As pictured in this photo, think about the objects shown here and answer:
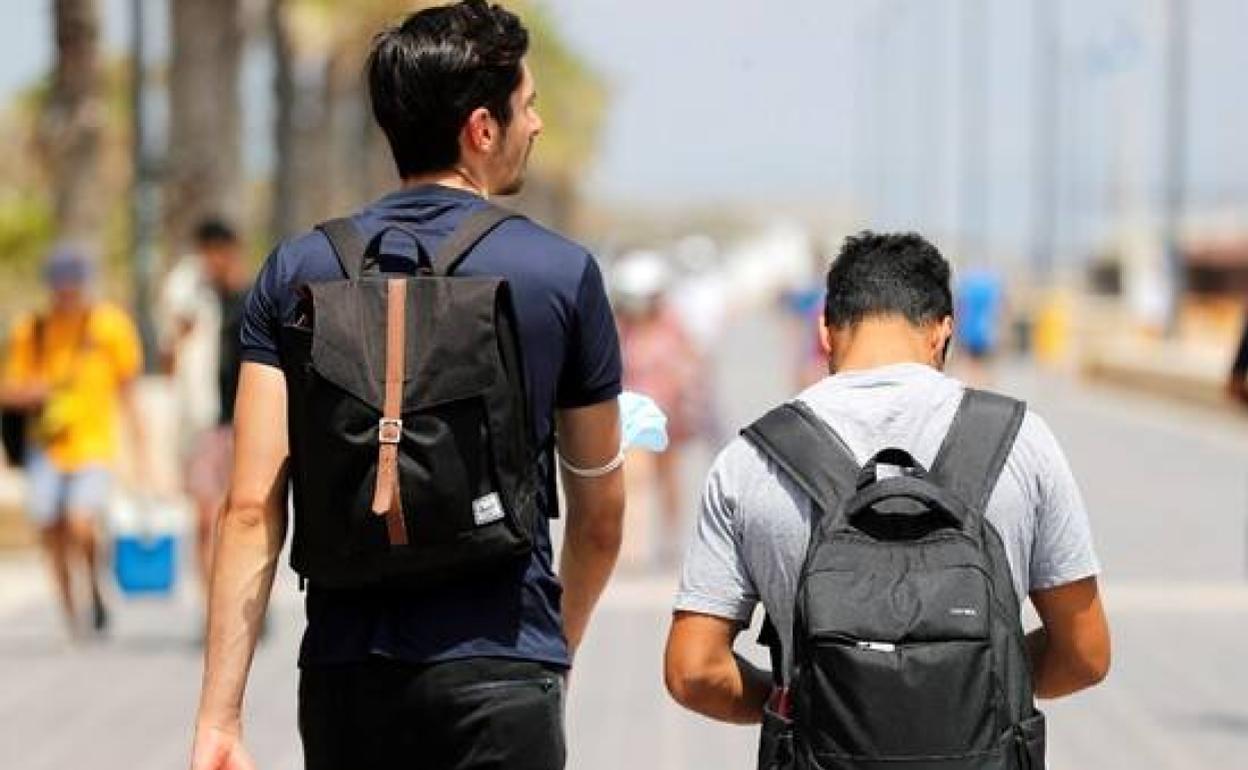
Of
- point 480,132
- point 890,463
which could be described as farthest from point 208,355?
point 890,463

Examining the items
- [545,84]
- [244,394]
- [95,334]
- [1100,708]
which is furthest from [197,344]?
[545,84]

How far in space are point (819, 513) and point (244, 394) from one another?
878 mm

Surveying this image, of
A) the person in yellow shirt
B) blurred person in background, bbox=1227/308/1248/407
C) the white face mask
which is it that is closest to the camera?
the white face mask

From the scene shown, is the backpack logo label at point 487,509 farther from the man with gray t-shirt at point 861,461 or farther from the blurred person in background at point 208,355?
the blurred person in background at point 208,355

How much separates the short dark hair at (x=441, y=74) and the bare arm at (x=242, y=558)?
1.32 ft

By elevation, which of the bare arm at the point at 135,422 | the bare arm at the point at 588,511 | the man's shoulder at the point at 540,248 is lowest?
the bare arm at the point at 135,422

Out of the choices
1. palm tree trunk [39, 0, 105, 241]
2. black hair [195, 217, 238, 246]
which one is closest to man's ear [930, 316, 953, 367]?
black hair [195, 217, 238, 246]

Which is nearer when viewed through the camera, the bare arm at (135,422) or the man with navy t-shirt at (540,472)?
the man with navy t-shirt at (540,472)

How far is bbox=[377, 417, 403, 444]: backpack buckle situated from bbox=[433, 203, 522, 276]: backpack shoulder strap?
0.24 meters

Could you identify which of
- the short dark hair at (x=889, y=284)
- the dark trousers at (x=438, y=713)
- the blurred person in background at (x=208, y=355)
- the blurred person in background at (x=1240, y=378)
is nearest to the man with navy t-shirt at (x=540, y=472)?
the dark trousers at (x=438, y=713)

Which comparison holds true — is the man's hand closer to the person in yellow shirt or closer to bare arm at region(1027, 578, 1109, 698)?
bare arm at region(1027, 578, 1109, 698)

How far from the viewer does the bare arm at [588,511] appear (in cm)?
468

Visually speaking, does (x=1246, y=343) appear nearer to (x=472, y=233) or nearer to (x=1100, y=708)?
(x=1100, y=708)

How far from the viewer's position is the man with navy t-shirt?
4.46 m
